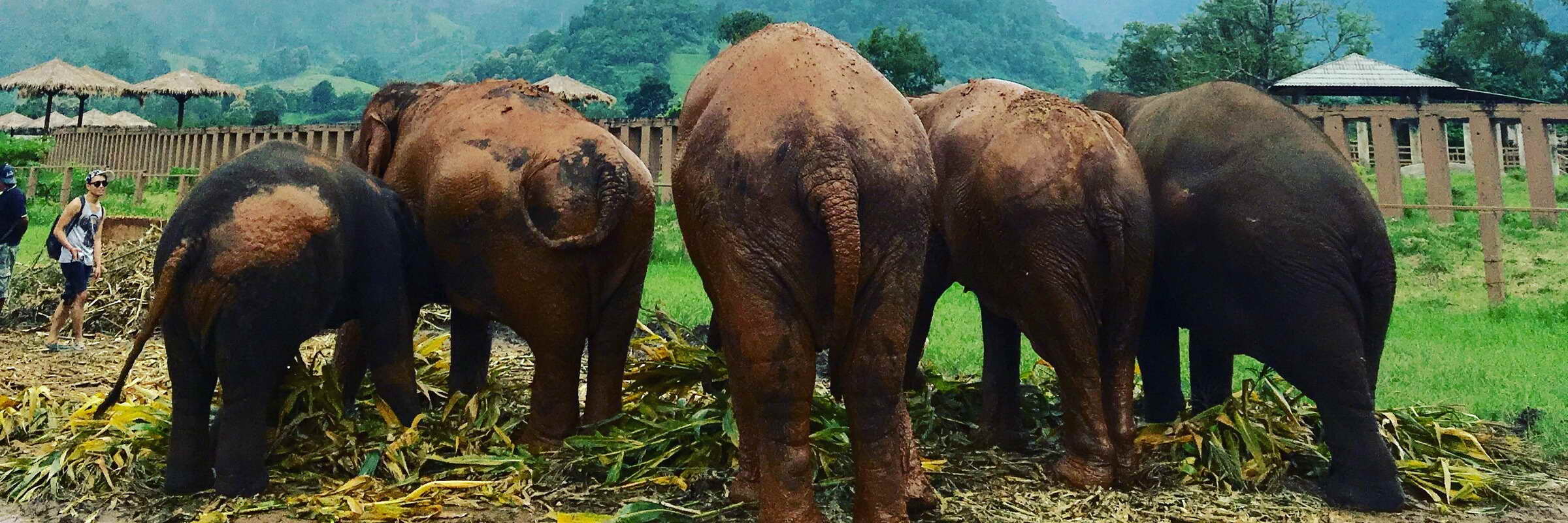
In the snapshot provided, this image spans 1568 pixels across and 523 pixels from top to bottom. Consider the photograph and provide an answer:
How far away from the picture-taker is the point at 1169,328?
5.71 meters

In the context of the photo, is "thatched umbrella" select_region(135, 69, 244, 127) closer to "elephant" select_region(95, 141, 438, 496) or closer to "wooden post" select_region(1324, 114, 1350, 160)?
"wooden post" select_region(1324, 114, 1350, 160)

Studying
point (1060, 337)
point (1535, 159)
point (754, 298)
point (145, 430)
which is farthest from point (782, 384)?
point (1535, 159)

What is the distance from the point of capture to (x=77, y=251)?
9.03 meters

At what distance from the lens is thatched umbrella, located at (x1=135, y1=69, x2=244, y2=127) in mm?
35812

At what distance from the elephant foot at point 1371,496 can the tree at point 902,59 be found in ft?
102

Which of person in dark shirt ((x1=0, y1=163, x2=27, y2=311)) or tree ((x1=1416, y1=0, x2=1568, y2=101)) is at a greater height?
tree ((x1=1416, y1=0, x2=1568, y2=101))

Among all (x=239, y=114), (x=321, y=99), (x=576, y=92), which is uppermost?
(x=321, y=99)

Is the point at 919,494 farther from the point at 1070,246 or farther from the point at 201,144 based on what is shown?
the point at 201,144

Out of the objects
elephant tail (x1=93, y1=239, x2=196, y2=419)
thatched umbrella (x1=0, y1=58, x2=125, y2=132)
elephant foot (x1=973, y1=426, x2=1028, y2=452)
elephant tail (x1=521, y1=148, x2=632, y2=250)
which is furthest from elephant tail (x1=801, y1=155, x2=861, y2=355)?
thatched umbrella (x1=0, y1=58, x2=125, y2=132)

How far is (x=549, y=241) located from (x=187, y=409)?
5.71 feet

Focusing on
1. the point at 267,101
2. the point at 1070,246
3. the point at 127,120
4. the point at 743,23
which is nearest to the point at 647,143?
the point at 1070,246

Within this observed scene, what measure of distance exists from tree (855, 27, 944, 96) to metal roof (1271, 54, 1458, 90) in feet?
38.0

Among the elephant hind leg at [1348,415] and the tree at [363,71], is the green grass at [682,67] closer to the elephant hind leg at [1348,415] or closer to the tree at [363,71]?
the tree at [363,71]

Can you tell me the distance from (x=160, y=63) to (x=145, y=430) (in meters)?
180
